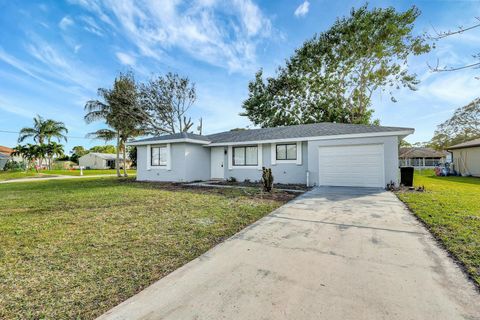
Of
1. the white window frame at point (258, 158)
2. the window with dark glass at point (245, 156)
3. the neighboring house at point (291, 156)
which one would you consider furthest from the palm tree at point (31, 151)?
the window with dark glass at point (245, 156)

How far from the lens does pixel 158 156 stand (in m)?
15.1

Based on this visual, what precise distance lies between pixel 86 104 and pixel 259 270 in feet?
76.6

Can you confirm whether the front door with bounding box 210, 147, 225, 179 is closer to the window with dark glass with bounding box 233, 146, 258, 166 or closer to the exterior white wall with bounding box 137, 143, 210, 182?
the exterior white wall with bounding box 137, 143, 210, 182

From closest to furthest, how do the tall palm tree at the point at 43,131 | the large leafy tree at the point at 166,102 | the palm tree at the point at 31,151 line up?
the large leafy tree at the point at 166,102 < the palm tree at the point at 31,151 < the tall palm tree at the point at 43,131

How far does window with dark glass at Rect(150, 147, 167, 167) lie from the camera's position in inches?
585

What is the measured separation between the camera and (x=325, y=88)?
23.7 m

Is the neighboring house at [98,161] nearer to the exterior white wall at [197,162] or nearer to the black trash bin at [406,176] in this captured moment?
the exterior white wall at [197,162]

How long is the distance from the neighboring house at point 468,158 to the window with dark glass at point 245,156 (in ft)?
58.1

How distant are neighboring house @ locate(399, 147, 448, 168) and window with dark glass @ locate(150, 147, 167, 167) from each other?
109 feet

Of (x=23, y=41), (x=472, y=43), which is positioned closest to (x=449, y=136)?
(x=472, y=43)

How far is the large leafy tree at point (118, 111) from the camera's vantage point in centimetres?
2066

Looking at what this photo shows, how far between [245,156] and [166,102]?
1476 cm

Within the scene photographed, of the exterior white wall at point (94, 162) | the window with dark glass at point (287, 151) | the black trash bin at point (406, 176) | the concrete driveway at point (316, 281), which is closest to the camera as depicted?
the concrete driveway at point (316, 281)

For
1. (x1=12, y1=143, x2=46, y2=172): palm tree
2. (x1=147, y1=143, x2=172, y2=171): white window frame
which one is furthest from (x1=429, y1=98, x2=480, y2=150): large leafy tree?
(x1=12, y1=143, x2=46, y2=172): palm tree
